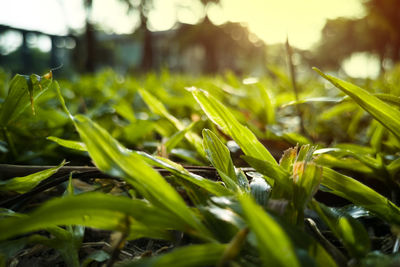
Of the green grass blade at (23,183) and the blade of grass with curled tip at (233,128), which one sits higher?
the blade of grass with curled tip at (233,128)

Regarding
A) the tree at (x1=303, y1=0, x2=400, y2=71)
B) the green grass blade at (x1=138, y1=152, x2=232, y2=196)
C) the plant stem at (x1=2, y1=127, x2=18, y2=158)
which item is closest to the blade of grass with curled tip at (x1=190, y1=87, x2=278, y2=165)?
the green grass blade at (x1=138, y1=152, x2=232, y2=196)

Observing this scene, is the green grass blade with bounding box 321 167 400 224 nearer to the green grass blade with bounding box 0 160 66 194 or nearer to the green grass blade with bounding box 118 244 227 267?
the green grass blade with bounding box 118 244 227 267

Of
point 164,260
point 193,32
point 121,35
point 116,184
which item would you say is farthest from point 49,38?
point 121,35

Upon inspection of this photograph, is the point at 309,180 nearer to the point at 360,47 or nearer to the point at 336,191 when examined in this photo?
the point at 336,191

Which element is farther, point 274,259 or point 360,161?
point 360,161

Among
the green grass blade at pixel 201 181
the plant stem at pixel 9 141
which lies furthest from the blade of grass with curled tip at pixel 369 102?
the plant stem at pixel 9 141

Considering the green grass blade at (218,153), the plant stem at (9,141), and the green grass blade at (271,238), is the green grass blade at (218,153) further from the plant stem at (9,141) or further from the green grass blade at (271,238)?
the plant stem at (9,141)

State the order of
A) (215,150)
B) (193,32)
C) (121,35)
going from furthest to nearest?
(121,35), (193,32), (215,150)
